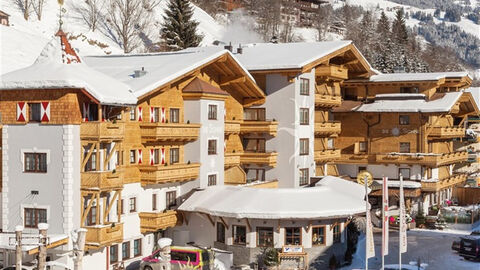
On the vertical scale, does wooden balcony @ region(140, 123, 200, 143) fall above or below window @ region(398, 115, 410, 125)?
below

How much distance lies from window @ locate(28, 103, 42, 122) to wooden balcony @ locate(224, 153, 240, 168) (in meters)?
Answer: 13.8

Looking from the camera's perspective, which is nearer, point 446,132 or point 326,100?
point 326,100

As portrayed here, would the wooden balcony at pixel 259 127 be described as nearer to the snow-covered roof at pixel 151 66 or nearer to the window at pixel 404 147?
the snow-covered roof at pixel 151 66

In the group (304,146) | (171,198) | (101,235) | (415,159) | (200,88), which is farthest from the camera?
Answer: (415,159)

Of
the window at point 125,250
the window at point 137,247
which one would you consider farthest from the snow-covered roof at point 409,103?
the window at point 125,250

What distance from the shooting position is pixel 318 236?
121 feet

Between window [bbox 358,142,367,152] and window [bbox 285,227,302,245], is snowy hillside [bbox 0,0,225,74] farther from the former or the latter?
window [bbox 285,227,302,245]

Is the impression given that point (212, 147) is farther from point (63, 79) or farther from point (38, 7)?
point (38, 7)

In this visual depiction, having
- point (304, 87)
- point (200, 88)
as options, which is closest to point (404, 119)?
point (304, 87)

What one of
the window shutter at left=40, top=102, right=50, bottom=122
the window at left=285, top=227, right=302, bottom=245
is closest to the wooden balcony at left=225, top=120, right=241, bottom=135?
the window at left=285, top=227, right=302, bottom=245

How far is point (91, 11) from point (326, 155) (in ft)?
208

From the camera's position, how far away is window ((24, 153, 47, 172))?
30.4m

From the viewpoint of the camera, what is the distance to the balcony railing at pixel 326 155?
48250mm

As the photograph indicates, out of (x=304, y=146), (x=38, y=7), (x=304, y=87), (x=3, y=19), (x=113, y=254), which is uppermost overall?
(x=38, y=7)
